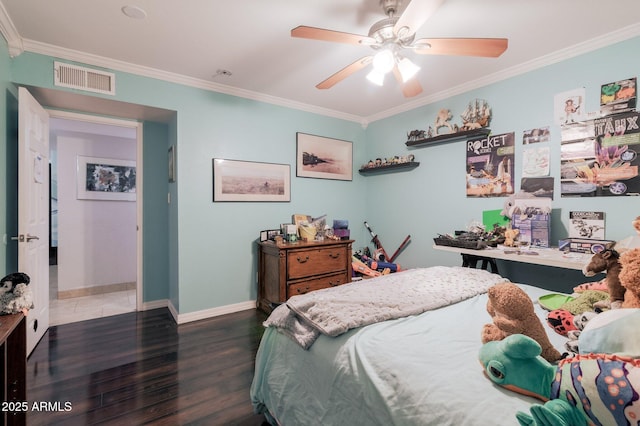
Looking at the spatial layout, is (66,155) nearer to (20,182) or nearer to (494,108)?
(20,182)

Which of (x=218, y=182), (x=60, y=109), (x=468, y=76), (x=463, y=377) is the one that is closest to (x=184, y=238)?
(x=218, y=182)

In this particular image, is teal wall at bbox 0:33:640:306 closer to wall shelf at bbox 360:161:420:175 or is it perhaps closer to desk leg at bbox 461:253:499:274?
wall shelf at bbox 360:161:420:175

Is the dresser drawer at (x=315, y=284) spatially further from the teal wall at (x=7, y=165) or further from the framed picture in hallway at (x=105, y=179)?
the framed picture in hallway at (x=105, y=179)

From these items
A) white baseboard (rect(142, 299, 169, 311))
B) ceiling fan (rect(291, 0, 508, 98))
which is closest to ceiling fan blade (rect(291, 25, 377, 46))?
ceiling fan (rect(291, 0, 508, 98))

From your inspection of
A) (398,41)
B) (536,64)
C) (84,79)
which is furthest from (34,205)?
(536,64)

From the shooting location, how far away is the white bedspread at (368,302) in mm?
1295

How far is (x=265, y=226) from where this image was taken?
3553 millimetres

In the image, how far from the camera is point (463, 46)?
1.75 metres

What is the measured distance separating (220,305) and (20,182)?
2.00 meters

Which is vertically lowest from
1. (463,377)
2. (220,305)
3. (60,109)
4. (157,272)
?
(220,305)

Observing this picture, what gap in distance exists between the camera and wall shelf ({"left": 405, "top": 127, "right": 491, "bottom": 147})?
9.85ft

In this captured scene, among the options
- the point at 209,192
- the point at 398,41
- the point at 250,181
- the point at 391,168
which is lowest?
the point at 209,192

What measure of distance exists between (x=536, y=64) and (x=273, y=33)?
2314 mm

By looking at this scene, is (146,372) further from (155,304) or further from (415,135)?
(415,135)
